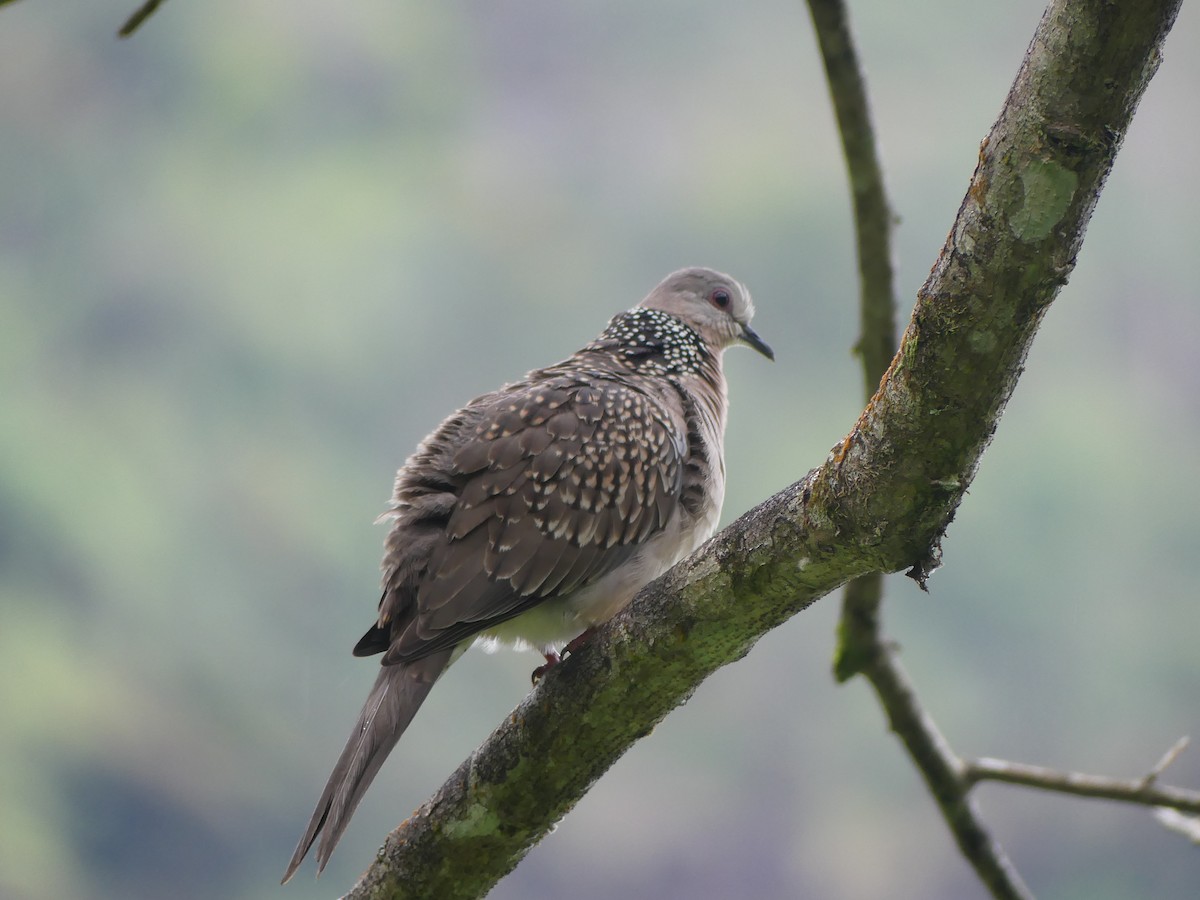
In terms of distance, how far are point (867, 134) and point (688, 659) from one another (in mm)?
1416

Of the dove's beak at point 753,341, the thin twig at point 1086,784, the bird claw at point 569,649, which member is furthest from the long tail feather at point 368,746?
the dove's beak at point 753,341

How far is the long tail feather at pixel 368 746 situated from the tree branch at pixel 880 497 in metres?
0.14

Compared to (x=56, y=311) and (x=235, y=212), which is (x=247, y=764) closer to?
(x=56, y=311)

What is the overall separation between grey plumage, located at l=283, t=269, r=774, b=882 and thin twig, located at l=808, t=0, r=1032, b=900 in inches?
19.9

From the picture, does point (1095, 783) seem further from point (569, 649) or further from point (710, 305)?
point (710, 305)

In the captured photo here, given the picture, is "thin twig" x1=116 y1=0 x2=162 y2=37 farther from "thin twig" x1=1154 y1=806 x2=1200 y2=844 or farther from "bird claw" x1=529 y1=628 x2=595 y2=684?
"thin twig" x1=1154 y1=806 x2=1200 y2=844

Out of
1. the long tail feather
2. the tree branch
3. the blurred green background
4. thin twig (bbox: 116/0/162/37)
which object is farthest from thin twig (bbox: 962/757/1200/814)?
the blurred green background

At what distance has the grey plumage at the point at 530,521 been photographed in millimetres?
2512

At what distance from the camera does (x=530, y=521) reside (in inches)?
103

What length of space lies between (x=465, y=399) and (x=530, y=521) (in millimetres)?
5537

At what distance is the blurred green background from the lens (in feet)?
23.8

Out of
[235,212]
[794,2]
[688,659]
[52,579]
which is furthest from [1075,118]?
[794,2]

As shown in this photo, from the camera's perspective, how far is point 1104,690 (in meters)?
8.20

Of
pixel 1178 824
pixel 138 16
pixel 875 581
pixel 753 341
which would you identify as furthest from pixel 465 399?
pixel 138 16
